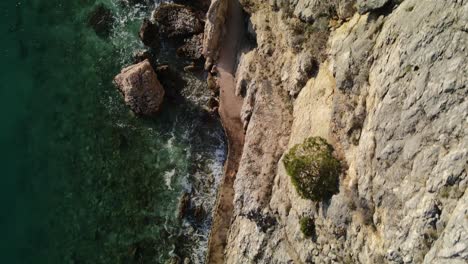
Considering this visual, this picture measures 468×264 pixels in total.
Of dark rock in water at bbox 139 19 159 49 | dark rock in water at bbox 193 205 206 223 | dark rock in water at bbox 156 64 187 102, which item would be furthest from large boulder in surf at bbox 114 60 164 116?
dark rock in water at bbox 193 205 206 223

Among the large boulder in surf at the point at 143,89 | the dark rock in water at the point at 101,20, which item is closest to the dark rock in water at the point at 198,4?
the large boulder in surf at the point at 143,89

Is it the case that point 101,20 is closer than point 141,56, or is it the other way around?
point 141,56

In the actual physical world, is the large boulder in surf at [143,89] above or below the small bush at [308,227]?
above

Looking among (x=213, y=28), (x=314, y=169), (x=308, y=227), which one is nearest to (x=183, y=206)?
(x=308, y=227)

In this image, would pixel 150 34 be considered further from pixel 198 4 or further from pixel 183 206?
pixel 183 206

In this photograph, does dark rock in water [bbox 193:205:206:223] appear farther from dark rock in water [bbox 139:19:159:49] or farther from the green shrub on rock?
dark rock in water [bbox 139:19:159:49]

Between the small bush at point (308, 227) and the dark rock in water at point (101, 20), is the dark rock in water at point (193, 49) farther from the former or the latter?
the small bush at point (308, 227)

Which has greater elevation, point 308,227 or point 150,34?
point 150,34

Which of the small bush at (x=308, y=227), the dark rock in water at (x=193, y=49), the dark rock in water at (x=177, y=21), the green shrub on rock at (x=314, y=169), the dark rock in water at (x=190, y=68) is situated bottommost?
the small bush at (x=308, y=227)
